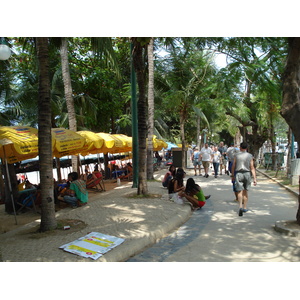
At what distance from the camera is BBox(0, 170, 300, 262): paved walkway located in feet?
14.6

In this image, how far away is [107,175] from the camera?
17.1 metres

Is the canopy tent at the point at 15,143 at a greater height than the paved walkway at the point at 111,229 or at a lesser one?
greater

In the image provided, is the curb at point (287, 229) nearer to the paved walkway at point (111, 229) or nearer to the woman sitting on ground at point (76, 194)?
the paved walkway at point (111, 229)

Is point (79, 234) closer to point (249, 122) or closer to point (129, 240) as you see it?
point (129, 240)

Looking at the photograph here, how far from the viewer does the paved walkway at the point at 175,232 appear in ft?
14.6

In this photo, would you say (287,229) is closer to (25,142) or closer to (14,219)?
(25,142)

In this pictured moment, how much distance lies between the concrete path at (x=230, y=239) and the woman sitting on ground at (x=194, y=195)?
260 millimetres

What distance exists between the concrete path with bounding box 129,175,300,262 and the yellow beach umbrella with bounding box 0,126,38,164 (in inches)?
142

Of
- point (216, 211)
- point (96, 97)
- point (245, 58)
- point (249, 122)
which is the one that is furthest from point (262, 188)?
point (96, 97)

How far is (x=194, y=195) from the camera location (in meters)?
8.11

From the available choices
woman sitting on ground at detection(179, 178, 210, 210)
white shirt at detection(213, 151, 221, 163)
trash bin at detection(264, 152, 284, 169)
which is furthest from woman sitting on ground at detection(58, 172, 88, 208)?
trash bin at detection(264, 152, 284, 169)

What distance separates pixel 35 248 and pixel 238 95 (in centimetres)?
1352

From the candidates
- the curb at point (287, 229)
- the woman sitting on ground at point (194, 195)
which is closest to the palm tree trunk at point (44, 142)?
the woman sitting on ground at point (194, 195)

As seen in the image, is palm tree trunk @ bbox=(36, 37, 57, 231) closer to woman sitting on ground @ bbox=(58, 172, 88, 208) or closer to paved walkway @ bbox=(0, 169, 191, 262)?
paved walkway @ bbox=(0, 169, 191, 262)
